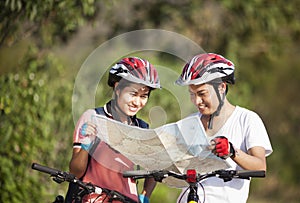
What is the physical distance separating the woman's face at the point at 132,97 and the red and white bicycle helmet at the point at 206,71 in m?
0.23

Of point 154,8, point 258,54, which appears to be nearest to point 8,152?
point 154,8

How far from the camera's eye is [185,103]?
6062 millimetres

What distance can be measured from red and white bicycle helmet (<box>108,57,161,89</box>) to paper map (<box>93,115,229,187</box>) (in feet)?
1.39

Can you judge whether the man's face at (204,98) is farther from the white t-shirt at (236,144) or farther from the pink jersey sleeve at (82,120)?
the pink jersey sleeve at (82,120)

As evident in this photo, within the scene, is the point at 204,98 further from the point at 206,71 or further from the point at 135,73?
the point at 135,73

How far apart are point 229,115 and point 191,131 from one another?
0.70 meters

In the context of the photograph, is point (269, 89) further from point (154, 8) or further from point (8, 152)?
point (8, 152)

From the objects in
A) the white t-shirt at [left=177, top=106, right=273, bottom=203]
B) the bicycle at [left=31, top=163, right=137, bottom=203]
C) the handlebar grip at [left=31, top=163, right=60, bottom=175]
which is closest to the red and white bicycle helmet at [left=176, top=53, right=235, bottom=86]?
the white t-shirt at [left=177, top=106, right=273, bottom=203]

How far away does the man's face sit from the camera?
593 centimetres

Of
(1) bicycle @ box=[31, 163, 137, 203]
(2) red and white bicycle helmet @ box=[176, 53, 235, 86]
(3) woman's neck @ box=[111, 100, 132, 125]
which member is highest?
(2) red and white bicycle helmet @ box=[176, 53, 235, 86]

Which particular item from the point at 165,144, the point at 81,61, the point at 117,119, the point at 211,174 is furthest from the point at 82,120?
the point at 81,61

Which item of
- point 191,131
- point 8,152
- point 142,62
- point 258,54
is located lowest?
point 8,152

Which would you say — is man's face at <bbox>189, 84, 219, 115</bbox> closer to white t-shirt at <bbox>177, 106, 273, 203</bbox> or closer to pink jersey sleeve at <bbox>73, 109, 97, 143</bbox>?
white t-shirt at <bbox>177, 106, 273, 203</bbox>

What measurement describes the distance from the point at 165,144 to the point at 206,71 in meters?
0.63
